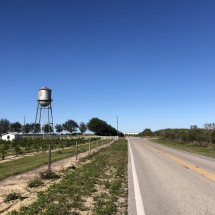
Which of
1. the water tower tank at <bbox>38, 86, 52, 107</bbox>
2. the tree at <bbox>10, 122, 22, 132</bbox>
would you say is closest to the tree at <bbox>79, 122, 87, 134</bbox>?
the tree at <bbox>10, 122, 22, 132</bbox>

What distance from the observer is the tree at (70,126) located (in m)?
110

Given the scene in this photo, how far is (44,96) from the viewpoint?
4909 centimetres

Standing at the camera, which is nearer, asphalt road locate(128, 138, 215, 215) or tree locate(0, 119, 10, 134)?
asphalt road locate(128, 138, 215, 215)

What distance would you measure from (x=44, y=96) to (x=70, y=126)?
63.2 metres

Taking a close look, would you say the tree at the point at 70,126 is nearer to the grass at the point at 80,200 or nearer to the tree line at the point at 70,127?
the tree line at the point at 70,127

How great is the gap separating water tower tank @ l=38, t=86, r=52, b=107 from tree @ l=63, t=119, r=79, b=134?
61.7 metres

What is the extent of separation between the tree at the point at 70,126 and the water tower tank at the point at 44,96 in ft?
203

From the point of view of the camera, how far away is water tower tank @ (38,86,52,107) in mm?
49094

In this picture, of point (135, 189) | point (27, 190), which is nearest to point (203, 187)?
point (135, 189)

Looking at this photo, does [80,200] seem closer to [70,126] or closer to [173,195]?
[173,195]

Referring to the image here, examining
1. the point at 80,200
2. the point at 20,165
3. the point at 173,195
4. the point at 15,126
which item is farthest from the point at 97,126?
the point at 80,200

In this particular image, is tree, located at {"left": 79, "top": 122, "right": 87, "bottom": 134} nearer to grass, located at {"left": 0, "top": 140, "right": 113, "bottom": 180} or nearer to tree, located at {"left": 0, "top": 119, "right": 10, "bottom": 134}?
tree, located at {"left": 0, "top": 119, "right": 10, "bottom": 134}

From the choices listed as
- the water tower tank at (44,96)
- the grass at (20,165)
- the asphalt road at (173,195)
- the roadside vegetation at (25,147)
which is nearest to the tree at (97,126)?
the water tower tank at (44,96)

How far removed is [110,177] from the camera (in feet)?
30.5
